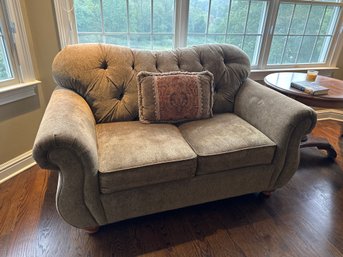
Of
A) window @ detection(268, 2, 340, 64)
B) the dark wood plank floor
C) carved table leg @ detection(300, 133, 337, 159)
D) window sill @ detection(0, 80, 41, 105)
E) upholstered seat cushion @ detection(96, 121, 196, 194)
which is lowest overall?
the dark wood plank floor

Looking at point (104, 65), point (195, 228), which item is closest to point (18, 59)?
point (104, 65)

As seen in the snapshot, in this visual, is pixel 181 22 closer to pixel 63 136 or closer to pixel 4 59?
pixel 4 59

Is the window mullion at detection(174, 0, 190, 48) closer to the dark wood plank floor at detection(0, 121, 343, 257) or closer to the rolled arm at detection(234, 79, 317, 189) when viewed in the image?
the rolled arm at detection(234, 79, 317, 189)

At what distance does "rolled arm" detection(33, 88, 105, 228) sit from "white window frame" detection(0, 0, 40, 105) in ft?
1.91

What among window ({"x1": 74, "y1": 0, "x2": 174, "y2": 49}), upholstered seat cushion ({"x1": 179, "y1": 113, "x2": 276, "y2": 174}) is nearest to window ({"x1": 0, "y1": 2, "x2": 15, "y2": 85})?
window ({"x1": 74, "y1": 0, "x2": 174, "y2": 49})

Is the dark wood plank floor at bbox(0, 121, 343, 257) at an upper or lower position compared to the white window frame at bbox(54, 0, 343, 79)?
lower

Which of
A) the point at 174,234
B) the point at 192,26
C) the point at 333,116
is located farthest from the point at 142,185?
the point at 333,116

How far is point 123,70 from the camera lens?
1625mm

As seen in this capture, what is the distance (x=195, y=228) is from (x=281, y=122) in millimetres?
813

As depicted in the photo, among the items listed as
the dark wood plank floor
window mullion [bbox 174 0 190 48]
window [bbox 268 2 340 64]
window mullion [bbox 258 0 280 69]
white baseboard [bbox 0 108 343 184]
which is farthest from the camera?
window [bbox 268 2 340 64]

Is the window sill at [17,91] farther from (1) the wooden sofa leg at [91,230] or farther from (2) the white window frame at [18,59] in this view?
(1) the wooden sofa leg at [91,230]

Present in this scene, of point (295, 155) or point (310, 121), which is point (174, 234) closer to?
point (295, 155)

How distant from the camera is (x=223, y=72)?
182cm

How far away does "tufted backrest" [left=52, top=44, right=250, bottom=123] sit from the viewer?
5.08 feet
